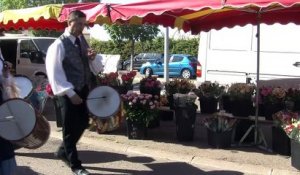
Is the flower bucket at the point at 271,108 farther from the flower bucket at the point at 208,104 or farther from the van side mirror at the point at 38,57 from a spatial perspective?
the van side mirror at the point at 38,57

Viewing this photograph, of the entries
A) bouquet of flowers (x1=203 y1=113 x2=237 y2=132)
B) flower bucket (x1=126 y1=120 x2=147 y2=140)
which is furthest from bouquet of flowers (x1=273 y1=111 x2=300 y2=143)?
flower bucket (x1=126 y1=120 x2=147 y2=140)

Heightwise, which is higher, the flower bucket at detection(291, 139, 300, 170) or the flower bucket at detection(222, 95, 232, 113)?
the flower bucket at detection(222, 95, 232, 113)

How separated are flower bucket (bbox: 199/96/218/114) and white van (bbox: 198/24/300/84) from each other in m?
1.07

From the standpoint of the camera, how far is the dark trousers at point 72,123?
5820 millimetres

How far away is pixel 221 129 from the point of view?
7719 mm

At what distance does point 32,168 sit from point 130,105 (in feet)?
6.94

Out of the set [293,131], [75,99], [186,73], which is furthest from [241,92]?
[186,73]

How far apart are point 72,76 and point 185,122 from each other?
2.86 meters

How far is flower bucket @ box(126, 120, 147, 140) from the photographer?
8.34 m

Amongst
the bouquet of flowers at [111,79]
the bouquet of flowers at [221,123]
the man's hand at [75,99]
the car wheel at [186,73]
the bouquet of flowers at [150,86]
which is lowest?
the car wheel at [186,73]

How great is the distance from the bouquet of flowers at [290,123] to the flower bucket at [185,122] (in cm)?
152

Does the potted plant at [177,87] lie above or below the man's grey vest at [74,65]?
below

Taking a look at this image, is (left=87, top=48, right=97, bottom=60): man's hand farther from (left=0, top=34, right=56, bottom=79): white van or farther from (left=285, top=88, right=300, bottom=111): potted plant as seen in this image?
(left=0, top=34, right=56, bottom=79): white van

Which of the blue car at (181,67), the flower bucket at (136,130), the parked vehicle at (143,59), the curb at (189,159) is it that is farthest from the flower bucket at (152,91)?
the parked vehicle at (143,59)
